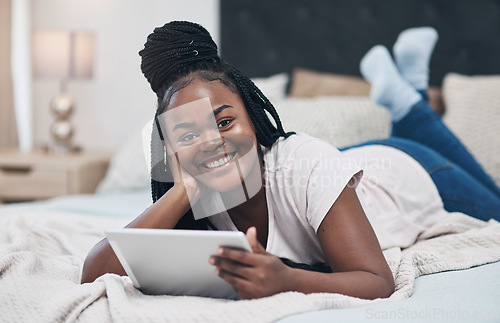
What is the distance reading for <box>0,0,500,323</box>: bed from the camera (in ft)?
2.63

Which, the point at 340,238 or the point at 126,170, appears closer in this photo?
the point at 340,238

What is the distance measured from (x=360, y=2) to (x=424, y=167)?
4.23 feet

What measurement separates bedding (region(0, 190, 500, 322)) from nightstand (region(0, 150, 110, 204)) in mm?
1069

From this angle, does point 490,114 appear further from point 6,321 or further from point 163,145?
point 6,321

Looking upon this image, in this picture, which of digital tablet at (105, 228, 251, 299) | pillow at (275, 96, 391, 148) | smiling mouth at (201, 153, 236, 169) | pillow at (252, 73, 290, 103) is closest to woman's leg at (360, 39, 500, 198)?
pillow at (275, 96, 391, 148)

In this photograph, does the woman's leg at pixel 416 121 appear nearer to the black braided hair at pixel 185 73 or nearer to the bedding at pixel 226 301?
the bedding at pixel 226 301

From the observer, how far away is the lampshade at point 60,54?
8.88ft

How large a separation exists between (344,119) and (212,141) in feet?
3.24

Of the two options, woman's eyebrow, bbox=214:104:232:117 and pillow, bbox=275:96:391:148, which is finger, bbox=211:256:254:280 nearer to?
woman's eyebrow, bbox=214:104:232:117

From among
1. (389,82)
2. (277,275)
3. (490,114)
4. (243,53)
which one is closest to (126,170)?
(243,53)

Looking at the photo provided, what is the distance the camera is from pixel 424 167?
4.90 ft

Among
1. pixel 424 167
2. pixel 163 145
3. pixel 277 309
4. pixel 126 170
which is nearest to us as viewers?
pixel 277 309

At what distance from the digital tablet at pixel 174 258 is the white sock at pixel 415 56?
1.34 meters

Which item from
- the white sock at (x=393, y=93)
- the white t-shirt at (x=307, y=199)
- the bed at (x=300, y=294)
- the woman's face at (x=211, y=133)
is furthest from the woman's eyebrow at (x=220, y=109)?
the white sock at (x=393, y=93)
